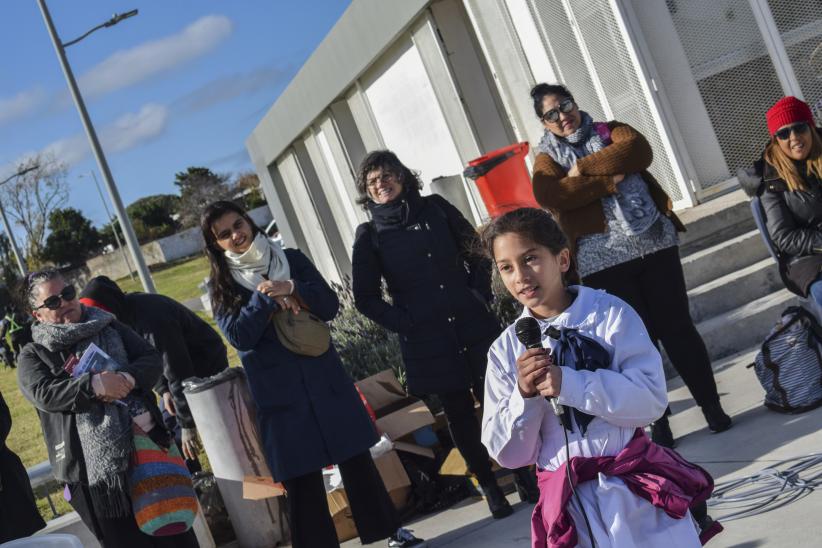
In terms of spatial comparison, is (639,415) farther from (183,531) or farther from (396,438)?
(396,438)

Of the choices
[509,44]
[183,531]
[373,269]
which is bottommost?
[183,531]

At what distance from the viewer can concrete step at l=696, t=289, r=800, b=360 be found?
7.64 meters

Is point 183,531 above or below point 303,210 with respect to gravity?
below

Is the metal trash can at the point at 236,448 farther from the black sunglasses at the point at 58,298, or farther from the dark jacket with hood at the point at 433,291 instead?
the black sunglasses at the point at 58,298

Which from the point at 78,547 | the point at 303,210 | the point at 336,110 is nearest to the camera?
the point at 78,547

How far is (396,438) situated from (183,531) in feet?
5.84

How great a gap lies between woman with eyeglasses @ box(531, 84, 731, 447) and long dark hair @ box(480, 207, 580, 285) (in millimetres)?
2457

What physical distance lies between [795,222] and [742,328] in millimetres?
2019

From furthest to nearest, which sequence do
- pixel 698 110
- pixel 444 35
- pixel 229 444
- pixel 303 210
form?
1. pixel 303 210
2. pixel 444 35
3. pixel 698 110
4. pixel 229 444

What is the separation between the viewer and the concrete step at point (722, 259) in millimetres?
8352

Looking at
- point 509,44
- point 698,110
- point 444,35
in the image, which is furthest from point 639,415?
point 444,35

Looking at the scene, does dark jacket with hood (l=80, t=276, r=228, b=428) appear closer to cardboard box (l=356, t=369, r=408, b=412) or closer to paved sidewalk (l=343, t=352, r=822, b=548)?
cardboard box (l=356, t=369, r=408, b=412)

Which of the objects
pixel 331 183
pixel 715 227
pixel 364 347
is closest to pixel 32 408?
pixel 331 183

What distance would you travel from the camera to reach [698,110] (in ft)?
32.2
